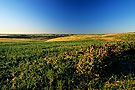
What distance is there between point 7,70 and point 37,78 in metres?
2.43

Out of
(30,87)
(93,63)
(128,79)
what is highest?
(93,63)

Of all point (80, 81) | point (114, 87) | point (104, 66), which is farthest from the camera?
point (104, 66)

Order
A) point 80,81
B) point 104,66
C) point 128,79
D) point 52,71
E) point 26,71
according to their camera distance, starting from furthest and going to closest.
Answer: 1. point 26,71
2. point 52,71
3. point 104,66
4. point 80,81
5. point 128,79

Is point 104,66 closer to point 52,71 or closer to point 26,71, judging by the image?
point 52,71

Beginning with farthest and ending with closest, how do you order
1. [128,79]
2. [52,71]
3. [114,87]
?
[52,71] → [128,79] → [114,87]

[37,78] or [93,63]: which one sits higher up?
[93,63]

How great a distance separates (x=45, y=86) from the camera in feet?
17.6

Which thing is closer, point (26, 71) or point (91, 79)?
point (91, 79)

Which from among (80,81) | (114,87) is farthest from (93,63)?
(114,87)

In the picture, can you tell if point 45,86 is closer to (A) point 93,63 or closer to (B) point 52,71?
(B) point 52,71

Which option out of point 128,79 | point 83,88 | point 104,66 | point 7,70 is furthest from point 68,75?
point 7,70

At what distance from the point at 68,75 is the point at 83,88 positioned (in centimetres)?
125

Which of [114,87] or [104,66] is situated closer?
[114,87]

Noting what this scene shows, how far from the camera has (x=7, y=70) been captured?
7.32m
